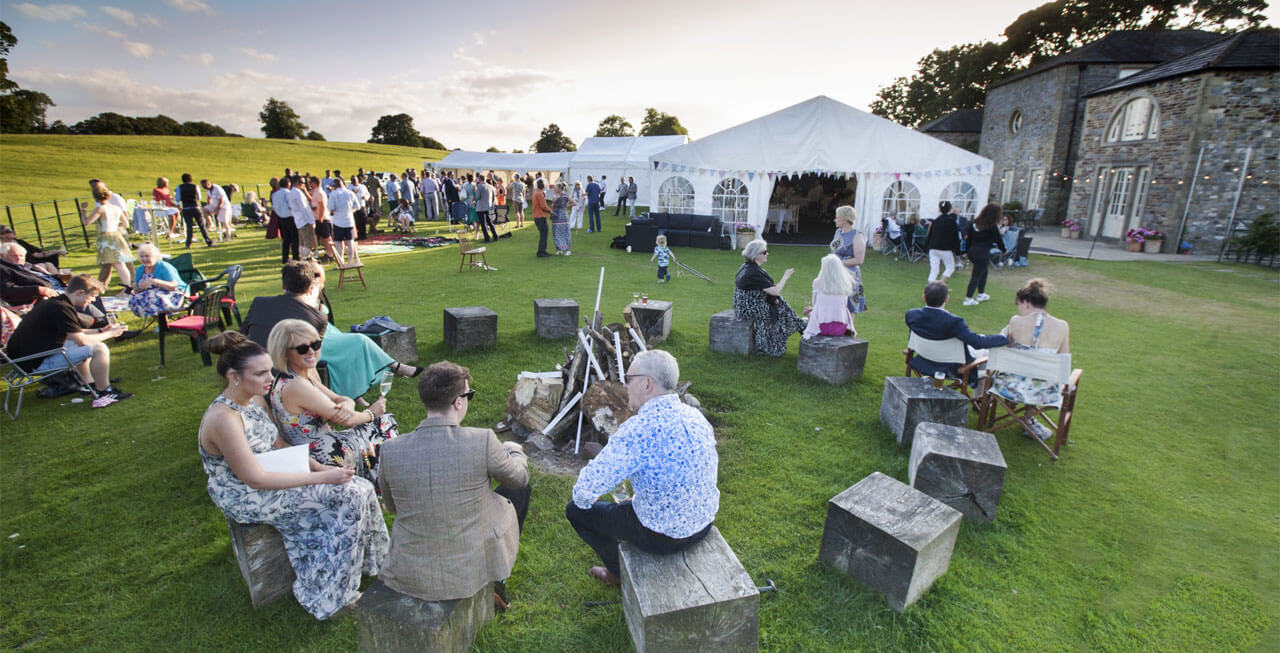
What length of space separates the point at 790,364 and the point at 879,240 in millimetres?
11395

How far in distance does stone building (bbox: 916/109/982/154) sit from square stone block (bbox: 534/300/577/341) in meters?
34.1

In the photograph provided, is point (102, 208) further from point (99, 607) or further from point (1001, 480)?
point (1001, 480)

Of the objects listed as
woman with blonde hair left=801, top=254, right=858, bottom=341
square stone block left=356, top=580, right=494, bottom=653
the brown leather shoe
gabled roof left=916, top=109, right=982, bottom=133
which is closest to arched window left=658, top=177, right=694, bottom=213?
woman with blonde hair left=801, top=254, right=858, bottom=341

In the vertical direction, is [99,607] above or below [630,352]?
below

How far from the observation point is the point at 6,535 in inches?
146

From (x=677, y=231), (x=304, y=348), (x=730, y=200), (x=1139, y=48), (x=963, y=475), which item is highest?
(x=1139, y=48)

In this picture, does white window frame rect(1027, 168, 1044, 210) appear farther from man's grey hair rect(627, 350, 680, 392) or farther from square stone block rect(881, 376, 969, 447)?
man's grey hair rect(627, 350, 680, 392)

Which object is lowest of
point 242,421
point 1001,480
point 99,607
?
point 99,607

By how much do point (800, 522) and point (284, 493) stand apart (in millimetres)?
3223

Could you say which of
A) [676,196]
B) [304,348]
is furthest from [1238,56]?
[304,348]

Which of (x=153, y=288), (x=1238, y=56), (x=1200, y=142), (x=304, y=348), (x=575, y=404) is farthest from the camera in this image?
(x=1200, y=142)

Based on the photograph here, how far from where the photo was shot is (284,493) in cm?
293

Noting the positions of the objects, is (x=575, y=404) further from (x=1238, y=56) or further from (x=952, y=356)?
(x=1238, y=56)

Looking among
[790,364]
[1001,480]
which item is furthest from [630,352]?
[1001,480]
